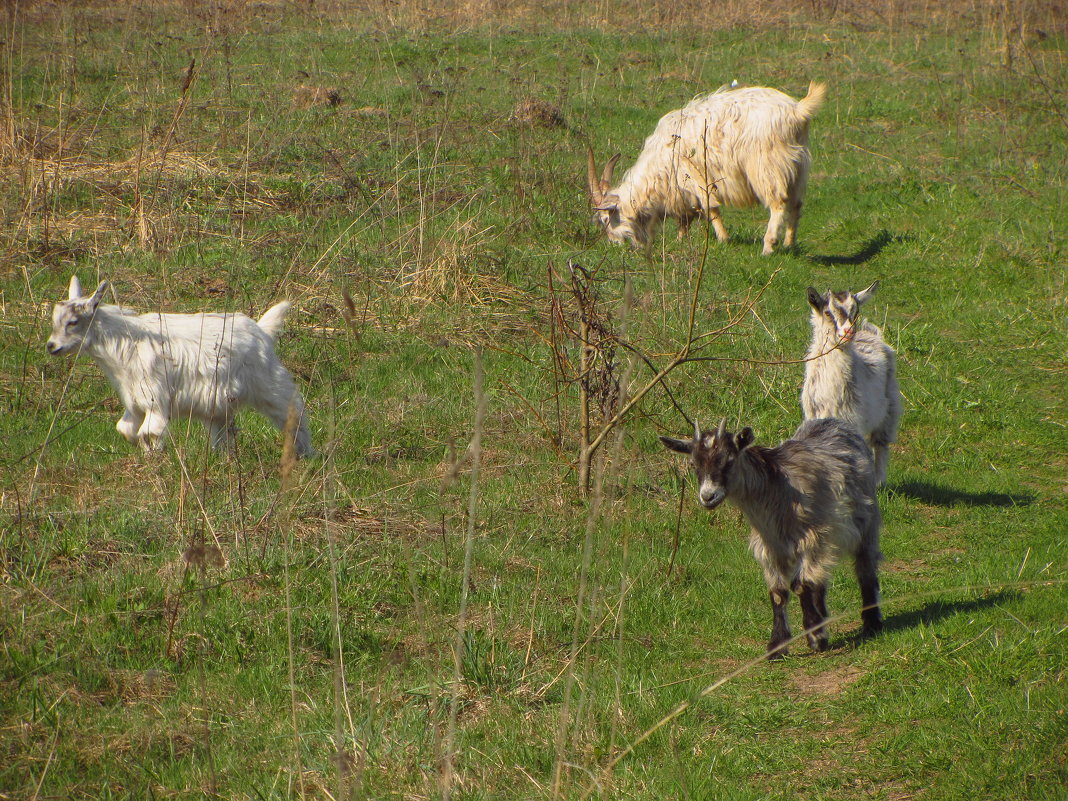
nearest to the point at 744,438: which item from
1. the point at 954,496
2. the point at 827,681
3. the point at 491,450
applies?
the point at 827,681

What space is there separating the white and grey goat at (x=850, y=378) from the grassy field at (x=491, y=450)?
1.49 ft

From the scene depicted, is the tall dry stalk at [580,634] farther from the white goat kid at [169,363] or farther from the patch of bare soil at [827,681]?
the white goat kid at [169,363]

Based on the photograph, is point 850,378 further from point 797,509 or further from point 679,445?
point 679,445

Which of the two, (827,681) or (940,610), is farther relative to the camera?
(940,610)

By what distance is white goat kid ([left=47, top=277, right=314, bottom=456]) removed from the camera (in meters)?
6.98

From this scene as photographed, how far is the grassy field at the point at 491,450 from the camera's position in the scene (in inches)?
165

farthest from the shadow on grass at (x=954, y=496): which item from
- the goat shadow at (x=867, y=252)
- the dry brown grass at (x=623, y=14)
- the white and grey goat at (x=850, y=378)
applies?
the dry brown grass at (x=623, y=14)

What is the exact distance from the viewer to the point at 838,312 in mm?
7074

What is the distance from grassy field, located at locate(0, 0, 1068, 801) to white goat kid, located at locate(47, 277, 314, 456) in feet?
0.88

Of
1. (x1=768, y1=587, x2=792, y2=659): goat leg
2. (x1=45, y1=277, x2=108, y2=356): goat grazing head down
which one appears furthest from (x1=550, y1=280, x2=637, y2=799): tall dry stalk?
(x1=45, y1=277, x2=108, y2=356): goat grazing head down

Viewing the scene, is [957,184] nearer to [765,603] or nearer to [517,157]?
[517,157]

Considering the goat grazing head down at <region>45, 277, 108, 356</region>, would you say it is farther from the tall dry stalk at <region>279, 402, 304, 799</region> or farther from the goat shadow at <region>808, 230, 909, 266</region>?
the goat shadow at <region>808, 230, 909, 266</region>

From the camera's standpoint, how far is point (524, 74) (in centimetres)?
1549

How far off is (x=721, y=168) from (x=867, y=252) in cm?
171
